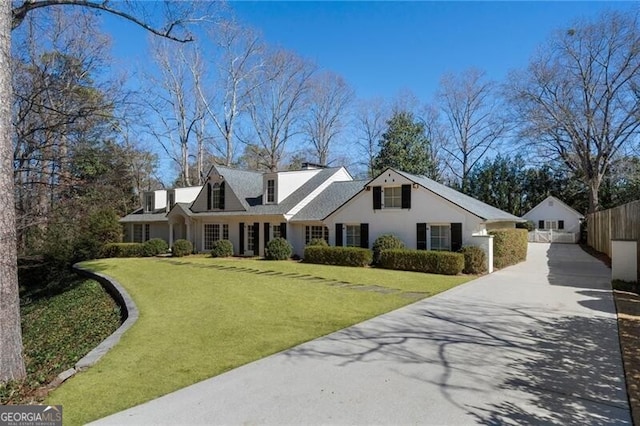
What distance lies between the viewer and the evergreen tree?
34.4 metres

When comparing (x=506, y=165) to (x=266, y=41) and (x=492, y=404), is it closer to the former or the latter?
(x=266, y=41)

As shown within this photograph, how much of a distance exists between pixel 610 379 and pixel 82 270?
1881 cm

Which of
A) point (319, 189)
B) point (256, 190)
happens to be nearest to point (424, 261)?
point (319, 189)

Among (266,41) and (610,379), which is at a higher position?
(266,41)

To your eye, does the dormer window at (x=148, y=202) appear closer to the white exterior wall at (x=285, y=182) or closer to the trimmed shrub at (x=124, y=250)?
the trimmed shrub at (x=124, y=250)

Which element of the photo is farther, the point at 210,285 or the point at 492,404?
the point at 210,285

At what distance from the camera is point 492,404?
4000 mm

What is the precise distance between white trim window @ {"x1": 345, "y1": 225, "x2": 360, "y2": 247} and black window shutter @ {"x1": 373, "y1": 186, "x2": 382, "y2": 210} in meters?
1.48

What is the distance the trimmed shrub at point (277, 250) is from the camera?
20156 millimetres

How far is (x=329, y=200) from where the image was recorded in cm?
2252

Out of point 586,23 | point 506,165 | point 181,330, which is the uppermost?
point 586,23

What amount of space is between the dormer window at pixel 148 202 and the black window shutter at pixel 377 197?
18.2 metres

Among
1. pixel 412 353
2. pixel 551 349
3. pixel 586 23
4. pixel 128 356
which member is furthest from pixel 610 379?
pixel 586 23

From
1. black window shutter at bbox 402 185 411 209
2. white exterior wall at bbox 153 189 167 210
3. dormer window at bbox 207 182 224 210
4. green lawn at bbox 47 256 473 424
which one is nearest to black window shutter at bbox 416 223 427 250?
black window shutter at bbox 402 185 411 209
